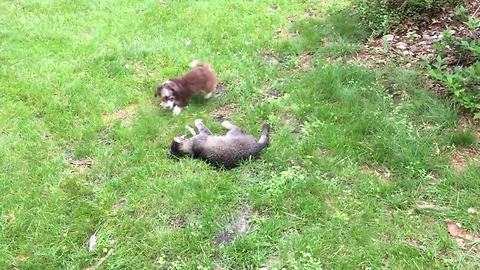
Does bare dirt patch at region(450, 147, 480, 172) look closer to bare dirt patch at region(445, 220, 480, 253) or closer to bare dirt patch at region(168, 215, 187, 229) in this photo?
bare dirt patch at region(445, 220, 480, 253)

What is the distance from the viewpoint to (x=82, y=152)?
4.86 m

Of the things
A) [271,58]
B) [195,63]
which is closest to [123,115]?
[195,63]

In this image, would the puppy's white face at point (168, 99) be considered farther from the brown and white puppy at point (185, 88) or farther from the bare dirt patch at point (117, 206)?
the bare dirt patch at point (117, 206)

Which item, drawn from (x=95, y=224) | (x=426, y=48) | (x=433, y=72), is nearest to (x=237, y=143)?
(x=95, y=224)

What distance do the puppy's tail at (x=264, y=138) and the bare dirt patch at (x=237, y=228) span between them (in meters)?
0.74

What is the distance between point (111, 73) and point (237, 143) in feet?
7.59

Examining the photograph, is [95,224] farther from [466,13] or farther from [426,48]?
[466,13]

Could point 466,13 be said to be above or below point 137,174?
above

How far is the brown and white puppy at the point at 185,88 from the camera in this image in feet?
17.7

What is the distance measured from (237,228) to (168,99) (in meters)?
1.95

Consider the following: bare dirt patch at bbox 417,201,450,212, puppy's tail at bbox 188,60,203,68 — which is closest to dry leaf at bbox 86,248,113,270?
bare dirt patch at bbox 417,201,450,212

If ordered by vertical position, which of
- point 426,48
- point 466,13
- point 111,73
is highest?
point 466,13

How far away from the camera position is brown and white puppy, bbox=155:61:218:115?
5401 mm

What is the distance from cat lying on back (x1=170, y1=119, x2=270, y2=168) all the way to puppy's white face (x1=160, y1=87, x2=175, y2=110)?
27.0 inches
